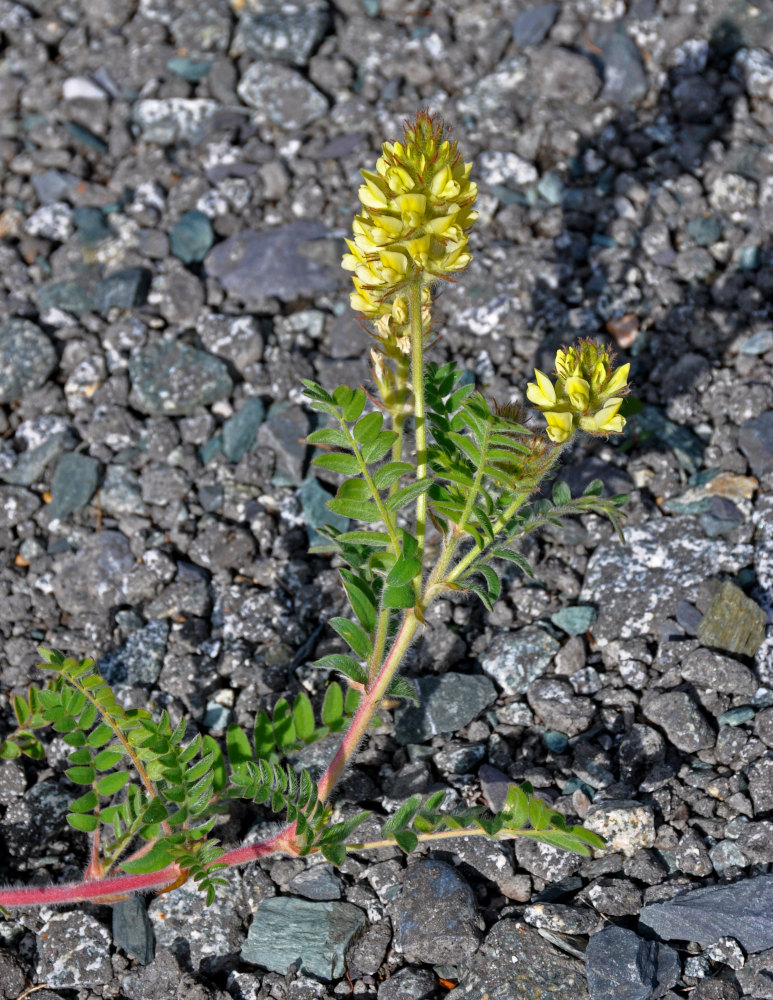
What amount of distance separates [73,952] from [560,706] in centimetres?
179

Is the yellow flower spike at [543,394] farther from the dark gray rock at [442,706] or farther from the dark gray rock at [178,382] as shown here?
the dark gray rock at [178,382]

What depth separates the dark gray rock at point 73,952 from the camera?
3059 mm

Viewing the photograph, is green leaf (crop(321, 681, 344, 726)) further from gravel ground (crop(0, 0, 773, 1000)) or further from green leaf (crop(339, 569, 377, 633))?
green leaf (crop(339, 569, 377, 633))

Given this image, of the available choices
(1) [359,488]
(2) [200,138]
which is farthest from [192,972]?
(2) [200,138]

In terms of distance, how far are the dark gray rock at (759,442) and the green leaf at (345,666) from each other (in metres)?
1.97

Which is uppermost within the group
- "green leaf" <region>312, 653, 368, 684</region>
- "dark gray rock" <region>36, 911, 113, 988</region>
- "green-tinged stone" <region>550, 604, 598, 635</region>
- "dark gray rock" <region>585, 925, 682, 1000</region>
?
"green leaf" <region>312, 653, 368, 684</region>

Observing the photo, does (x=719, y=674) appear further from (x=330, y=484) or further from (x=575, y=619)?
(x=330, y=484)

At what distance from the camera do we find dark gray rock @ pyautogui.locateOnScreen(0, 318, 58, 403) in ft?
15.3

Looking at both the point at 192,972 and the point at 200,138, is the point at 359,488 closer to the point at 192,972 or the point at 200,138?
the point at 192,972

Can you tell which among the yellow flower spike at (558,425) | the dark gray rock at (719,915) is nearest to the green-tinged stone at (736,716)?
Result: the dark gray rock at (719,915)

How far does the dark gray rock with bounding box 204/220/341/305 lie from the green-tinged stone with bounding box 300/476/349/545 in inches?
45.2

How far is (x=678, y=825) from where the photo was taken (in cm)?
311

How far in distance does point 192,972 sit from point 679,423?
114 inches

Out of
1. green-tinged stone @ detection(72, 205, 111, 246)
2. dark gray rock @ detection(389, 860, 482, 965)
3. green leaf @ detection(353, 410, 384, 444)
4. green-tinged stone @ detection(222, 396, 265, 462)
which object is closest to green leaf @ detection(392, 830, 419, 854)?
dark gray rock @ detection(389, 860, 482, 965)
